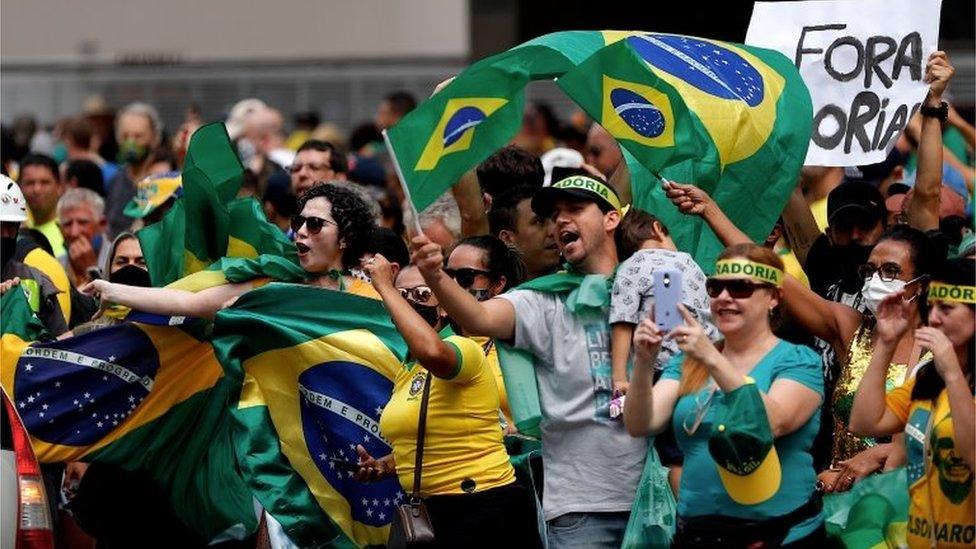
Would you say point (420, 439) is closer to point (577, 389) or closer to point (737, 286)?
point (577, 389)

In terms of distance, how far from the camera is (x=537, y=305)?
8.57m

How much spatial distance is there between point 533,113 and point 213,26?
11.7 meters

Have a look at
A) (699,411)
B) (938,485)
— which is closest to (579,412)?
(699,411)

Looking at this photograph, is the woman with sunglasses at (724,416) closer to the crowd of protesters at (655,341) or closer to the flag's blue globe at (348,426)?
the crowd of protesters at (655,341)

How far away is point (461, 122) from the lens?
29.0ft

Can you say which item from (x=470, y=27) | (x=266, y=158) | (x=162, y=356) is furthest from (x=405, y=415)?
(x=470, y=27)

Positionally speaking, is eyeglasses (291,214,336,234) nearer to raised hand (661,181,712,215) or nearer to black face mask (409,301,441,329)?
black face mask (409,301,441,329)

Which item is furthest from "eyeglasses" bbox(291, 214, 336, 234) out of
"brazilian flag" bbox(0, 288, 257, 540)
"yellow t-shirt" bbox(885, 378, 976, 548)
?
"yellow t-shirt" bbox(885, 378, 976, 548)

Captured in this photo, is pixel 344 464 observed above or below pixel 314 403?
below

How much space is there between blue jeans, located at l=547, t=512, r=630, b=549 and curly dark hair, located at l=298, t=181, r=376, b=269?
1.90 m

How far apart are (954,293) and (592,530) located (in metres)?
1.63

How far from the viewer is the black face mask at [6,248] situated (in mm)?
11500

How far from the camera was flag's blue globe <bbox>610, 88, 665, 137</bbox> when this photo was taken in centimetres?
920

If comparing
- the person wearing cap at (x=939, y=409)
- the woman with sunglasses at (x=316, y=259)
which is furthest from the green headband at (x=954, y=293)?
the woman with sunglasses at (x=316, y=259)
